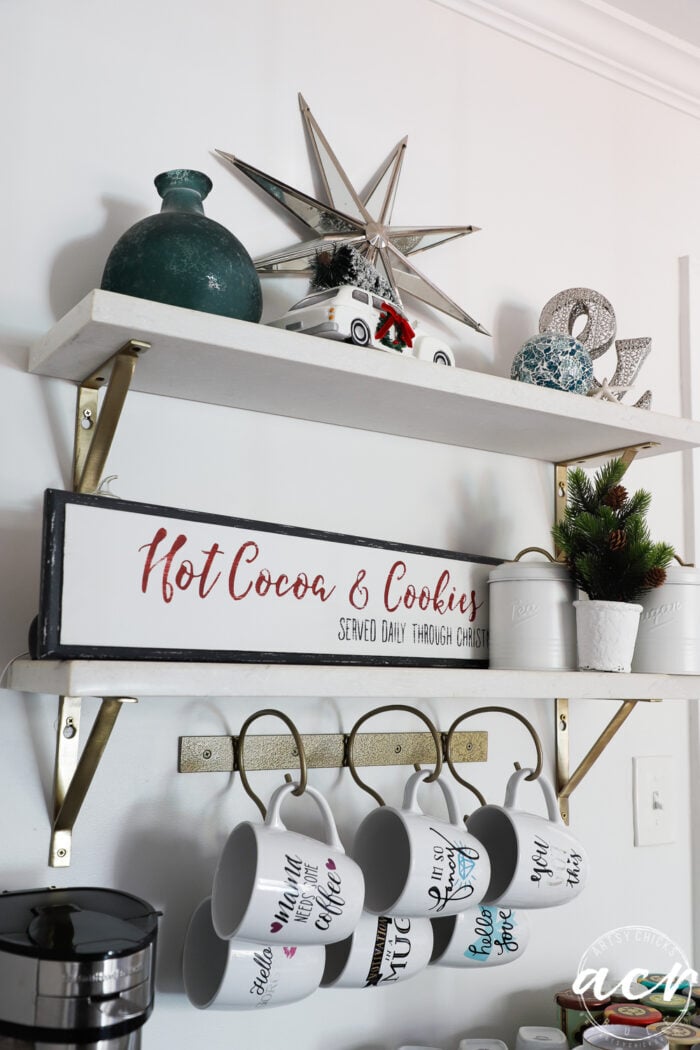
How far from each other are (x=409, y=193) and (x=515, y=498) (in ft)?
1.31

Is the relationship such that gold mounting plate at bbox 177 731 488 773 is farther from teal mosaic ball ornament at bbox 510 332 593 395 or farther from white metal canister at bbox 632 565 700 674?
teal mosaic ball ornament at bbox 510 332 593 395

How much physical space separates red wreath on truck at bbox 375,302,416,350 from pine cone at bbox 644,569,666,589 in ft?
1.15

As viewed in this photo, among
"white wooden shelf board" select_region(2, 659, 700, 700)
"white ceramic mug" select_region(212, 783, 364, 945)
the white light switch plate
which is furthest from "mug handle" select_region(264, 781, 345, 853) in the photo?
the white light switch plate

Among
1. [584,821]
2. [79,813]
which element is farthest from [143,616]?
[584,821]

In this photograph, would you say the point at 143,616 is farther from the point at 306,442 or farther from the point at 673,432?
the point at 673,432

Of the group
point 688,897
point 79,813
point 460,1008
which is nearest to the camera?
point 79,813

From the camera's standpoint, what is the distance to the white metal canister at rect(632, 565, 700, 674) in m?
1.05

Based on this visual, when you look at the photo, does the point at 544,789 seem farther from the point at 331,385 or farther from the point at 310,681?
the point at 331,385

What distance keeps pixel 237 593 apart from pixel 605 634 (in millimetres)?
400

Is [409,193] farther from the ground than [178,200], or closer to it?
farther from the ground

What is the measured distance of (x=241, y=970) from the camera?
2.76 feet

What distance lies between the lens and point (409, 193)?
3.84 ft

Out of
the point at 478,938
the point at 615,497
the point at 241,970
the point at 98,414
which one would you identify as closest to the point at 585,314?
the point at 615,497

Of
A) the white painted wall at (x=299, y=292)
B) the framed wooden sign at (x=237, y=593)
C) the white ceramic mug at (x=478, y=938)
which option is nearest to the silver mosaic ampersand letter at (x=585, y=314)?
the white painted wall at (x=299, y=292)
